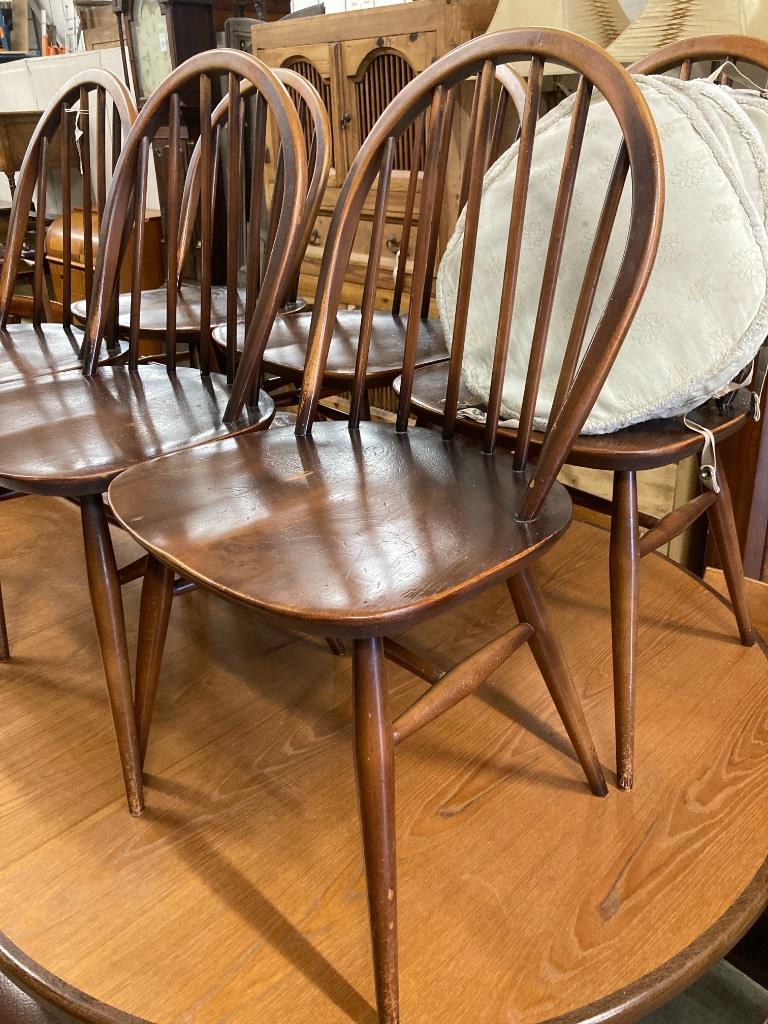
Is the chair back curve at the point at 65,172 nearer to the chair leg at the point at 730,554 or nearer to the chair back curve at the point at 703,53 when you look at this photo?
the chair back curve at the point at 703,53

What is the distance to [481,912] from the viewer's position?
0.94 metres

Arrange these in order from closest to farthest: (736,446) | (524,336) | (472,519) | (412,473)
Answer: (472,519) → (412,473) → (524,336) → (736,446)

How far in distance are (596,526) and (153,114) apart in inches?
45.5

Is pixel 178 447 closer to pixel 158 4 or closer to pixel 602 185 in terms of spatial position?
pixel 602 185

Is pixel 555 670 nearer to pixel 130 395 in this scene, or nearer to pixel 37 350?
pixel 130 395

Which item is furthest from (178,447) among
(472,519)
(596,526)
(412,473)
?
(596,526)

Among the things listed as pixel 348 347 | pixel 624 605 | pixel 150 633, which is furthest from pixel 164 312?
pixel 624 605

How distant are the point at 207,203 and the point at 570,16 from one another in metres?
0.79

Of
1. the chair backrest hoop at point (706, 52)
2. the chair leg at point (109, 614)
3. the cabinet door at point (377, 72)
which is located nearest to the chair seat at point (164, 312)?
the cabinet door at point (377, 72)

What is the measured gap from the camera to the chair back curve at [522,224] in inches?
31.5

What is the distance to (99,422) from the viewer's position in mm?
1173

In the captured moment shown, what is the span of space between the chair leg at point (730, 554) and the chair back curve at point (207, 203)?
727mm

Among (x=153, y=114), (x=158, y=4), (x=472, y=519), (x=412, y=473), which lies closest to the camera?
(x=472, y=519)

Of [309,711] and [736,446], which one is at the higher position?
[736,446]
